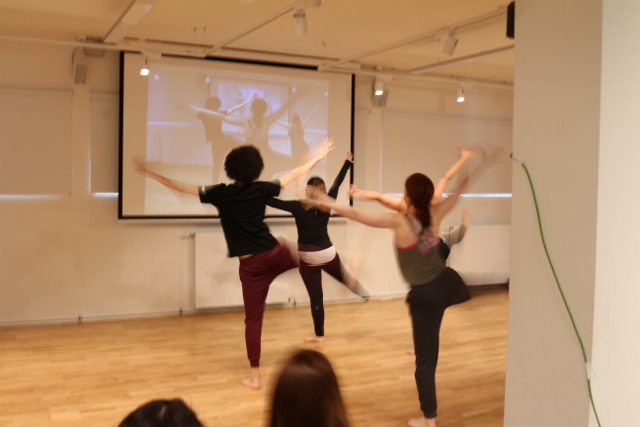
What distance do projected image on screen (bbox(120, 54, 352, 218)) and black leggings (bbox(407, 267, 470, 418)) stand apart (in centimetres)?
357

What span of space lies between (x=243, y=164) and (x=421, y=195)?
3.76 ft

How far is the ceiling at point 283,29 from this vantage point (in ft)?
15.9

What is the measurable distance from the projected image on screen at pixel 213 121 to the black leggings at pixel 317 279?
66.7 inches

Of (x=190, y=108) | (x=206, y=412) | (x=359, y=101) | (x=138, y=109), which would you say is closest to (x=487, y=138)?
(x=359, y=101)

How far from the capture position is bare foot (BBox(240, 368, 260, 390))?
13.9 feet

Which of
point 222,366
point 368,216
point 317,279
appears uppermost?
point 368,216

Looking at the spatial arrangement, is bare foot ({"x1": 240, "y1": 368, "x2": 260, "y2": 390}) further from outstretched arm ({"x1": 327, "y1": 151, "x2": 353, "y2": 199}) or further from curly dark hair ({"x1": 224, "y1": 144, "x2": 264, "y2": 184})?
outstretched arm ({"x1": 327, "y1": 151, "x2": 353, "y2": 199})

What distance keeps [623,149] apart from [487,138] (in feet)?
19.3

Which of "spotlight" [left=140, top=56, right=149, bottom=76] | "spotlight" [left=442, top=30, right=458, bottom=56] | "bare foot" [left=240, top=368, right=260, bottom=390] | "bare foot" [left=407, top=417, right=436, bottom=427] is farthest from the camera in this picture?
Answer: "spotlight" [left=140, top=56, right=149, bottom=76]

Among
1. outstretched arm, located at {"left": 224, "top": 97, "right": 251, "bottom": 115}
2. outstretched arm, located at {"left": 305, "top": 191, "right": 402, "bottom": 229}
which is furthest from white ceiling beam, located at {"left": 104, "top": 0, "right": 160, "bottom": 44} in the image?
outstretched arm, located at {"left": 305, "top": 191, "right": 402, "bottom": 229}

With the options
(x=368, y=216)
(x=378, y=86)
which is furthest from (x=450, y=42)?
(x=368, y=216)

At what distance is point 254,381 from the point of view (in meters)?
4.26

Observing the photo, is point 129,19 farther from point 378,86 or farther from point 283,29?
point 378,86

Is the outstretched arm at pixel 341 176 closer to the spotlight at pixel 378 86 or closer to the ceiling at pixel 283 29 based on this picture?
the ceiling at pixel 283 29
